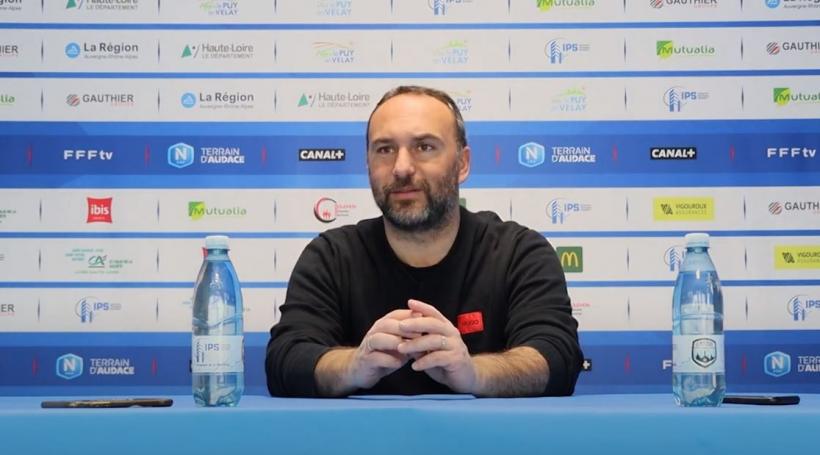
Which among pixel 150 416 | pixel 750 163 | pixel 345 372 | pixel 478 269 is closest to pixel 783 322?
pixel 750 163

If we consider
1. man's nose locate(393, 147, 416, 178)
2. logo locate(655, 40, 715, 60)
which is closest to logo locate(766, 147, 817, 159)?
logo locate(655, 40, 715, 60)

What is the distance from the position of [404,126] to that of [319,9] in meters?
1.20

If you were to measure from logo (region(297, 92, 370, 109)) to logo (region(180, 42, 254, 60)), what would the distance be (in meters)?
0.25

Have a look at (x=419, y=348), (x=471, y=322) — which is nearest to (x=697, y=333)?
(x=419, y=348)

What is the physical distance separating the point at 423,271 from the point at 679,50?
1.57 metres

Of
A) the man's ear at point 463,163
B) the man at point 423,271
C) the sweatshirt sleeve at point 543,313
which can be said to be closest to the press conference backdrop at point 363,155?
the man's ear at point 463,163

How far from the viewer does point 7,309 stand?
130 inches

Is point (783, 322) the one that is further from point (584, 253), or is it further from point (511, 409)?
point (511, 409)

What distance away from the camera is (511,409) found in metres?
1.22

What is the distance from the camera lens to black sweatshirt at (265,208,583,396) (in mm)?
2158

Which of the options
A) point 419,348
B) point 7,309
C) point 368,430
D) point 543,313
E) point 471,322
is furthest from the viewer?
point 7,309

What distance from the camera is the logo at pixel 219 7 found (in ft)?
11.1

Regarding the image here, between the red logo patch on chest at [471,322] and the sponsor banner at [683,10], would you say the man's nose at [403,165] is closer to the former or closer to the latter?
the red logo patch on chest at [471,322]

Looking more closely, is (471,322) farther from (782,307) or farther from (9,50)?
(9,50)
